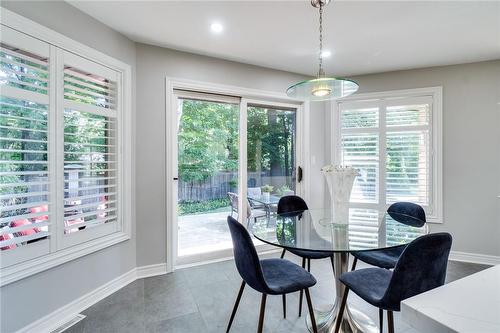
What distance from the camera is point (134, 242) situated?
2879mm

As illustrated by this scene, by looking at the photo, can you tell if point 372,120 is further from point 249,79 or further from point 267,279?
point 267,279

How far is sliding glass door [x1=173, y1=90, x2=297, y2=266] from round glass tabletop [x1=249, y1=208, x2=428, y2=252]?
0.91m

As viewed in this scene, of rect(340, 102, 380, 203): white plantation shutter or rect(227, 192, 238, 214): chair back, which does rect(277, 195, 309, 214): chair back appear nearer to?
rect(227, 192, 238, 214): chair back

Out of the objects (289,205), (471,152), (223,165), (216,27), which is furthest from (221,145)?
(471,152)

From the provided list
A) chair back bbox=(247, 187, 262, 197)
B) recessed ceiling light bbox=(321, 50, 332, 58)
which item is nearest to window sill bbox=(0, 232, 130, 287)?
chair back bbox=(247, 187, 262, 197)

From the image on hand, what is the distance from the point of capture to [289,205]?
291 cm

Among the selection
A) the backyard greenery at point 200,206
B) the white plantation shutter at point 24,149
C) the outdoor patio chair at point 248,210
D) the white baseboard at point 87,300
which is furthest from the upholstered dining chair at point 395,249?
the white plantation shutter at point 24,149

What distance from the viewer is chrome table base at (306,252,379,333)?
1.98 m

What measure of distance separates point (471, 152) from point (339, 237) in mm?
2817

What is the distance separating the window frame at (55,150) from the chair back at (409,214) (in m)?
2.73

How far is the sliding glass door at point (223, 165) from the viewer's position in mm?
3363

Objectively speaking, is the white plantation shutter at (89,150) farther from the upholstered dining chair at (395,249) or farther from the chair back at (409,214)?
the chair back at (409,214)

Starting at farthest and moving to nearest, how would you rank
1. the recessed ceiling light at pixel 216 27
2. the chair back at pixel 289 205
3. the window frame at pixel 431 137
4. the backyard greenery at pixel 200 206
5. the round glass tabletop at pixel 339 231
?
the window frame at pixel 431 137 < the backyard greenery at pixel 200 206 < the chair back at pixel 289 205 < the recessed ceiling light at pixel 216 27 < the round glass tabletop at pixel 339 231

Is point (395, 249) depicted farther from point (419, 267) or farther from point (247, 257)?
point (247, 257)
